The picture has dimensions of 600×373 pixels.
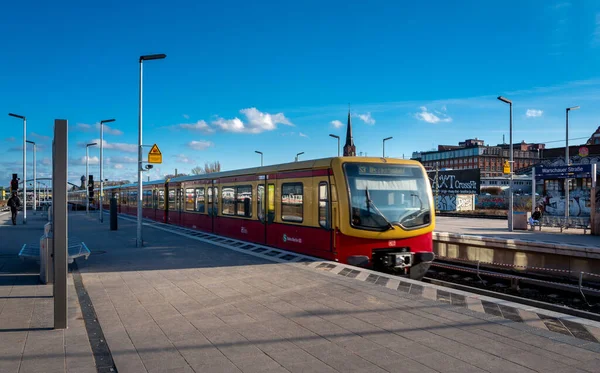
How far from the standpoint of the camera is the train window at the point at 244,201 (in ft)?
50.8

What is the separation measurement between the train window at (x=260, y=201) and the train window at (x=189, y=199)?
25.0ft

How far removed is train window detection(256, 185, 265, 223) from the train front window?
14.7 feet

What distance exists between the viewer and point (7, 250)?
14102 millimetres

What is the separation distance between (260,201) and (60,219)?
9.04 metres

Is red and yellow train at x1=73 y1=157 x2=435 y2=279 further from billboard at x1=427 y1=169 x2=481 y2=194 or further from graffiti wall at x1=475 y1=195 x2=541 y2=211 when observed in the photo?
graffiti wall at x1=475 y1=195 x2=541 y2=211

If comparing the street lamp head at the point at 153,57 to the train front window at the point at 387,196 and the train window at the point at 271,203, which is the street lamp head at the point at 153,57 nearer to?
the train window at the point at 271,203

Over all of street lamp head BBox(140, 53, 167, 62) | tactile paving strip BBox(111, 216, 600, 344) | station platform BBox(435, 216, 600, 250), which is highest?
street lamp head BBox(140, 53, 167, 62)

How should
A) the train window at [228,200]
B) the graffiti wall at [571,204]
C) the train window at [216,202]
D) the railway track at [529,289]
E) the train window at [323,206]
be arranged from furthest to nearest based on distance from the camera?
1. the graffiti wall at [571,204]
2. the train window at [216,202]
3. the train window at [228,200]
4. the train window at [323,206]
5. the railway track at [529,289]

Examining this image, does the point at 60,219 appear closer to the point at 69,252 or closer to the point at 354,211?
the point at 69,252

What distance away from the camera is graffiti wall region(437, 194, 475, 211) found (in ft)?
141

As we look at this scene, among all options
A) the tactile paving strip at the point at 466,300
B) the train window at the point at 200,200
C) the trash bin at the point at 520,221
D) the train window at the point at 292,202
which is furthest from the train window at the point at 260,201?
the trash bin at the point at 520,221

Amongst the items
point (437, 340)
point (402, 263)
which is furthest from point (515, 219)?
point (437, 340)

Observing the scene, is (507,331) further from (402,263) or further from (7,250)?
(7,250)

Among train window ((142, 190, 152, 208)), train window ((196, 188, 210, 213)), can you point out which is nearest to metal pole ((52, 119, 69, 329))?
train window ((196, 188, 210, 213))
